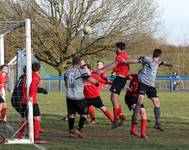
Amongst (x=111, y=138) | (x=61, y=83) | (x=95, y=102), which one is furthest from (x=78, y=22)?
(x=111, y=138)

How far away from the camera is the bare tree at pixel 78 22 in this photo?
1654 inches

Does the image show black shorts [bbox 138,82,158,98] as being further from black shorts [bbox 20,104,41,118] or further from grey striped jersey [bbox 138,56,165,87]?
black shorts [bbox 20,104,41,118]

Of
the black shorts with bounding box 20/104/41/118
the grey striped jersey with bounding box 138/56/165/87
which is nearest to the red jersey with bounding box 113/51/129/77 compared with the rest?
the grey striped jersey with bounding box 138/56/165/87

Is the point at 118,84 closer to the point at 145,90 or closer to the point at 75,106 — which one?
the point at 145,90

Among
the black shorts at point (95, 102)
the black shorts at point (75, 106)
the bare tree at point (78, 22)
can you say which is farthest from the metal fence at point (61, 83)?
the black shorts at point (75, 106)

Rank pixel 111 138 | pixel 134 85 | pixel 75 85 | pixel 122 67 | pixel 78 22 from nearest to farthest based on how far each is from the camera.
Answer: pixel 111 138, pixel 75 85, pixel 122 67, pixel 134 85, pixel 78 22

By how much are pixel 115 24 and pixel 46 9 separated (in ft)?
20.7

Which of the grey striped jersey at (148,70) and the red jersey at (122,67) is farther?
the red jersey at (122,67)

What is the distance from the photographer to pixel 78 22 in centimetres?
4238

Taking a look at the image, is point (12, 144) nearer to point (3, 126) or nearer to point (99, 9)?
point (3, 126)

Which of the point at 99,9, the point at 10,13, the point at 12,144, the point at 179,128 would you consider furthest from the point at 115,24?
the point at 12,144

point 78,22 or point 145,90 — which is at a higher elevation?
point 78,22

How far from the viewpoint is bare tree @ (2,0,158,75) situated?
42.0 meters

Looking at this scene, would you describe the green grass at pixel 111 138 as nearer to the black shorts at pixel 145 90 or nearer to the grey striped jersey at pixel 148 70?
the black shorts at pixel 145 90
